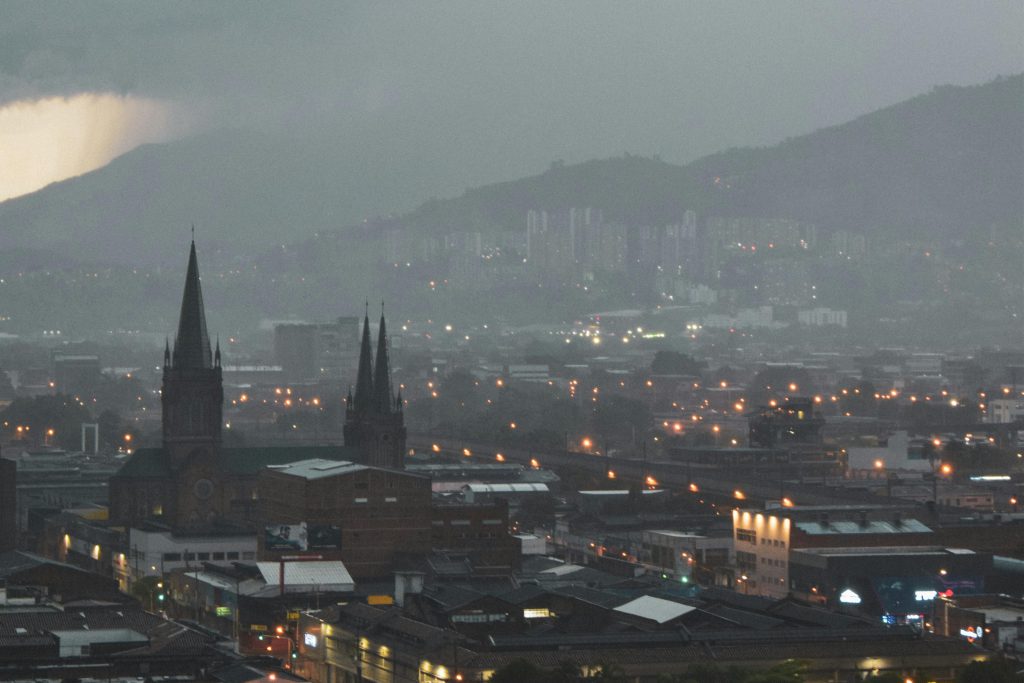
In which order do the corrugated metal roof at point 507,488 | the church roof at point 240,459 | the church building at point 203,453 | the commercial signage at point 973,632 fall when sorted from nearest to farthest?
the commercial signage at point 973,632
the church building at point 203,453
the church roof at point 240,459
the corrugated metal roof at point 507,488

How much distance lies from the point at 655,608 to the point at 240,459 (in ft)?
156

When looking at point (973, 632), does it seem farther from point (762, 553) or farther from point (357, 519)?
point (357, 519)

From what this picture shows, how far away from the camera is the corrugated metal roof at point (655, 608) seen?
69.2 m

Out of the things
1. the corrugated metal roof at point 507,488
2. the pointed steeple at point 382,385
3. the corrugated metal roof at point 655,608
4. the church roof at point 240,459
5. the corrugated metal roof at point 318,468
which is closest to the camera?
the corrugated metal roof at point 655,608

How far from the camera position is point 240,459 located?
4557 inches

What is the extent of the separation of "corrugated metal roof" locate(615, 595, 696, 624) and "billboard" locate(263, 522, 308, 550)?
60.9 ft

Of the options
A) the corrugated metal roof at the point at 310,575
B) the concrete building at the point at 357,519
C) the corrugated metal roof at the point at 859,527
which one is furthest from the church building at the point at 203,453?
the corrugated metal roof at the point at 859,527

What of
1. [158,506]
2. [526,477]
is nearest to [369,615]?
[158,506]

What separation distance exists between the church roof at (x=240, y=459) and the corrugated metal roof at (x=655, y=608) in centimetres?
4220

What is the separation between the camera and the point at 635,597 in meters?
75.9

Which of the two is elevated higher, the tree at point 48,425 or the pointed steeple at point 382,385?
the pointed steeple at point 382,385

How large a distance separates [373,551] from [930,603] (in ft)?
64.2

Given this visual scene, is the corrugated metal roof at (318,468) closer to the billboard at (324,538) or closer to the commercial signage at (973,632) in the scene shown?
the billboard at (324,538)

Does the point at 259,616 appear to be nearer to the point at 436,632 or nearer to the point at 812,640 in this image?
the point at 436,632
